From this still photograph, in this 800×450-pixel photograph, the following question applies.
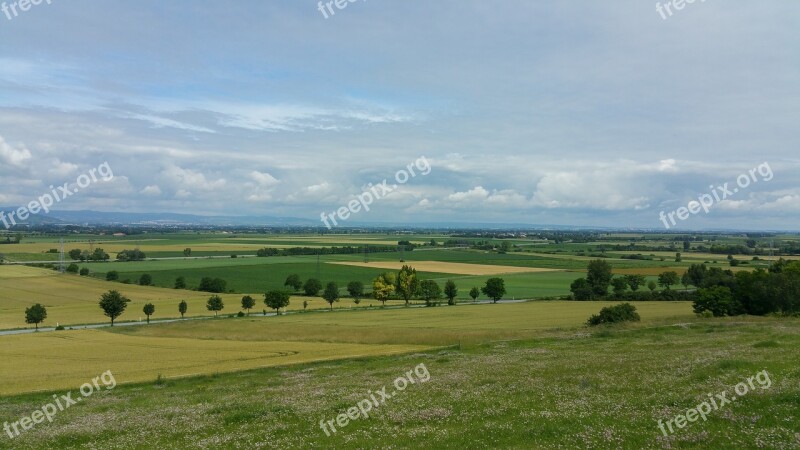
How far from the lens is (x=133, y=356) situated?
47.0m

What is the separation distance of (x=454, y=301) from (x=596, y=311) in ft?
116

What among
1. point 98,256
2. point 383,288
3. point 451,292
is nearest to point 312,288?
point 383,288

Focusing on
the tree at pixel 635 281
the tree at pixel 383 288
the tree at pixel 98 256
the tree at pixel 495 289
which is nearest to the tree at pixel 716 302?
the tree at pixel 495 289

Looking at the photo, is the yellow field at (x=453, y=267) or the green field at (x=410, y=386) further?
the yellow field at (x=453, y=267)

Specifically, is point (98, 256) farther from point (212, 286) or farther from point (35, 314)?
point (35, 314)

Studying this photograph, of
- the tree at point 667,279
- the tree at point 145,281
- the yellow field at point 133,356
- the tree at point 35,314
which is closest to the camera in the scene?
the yellow field at point 133,356

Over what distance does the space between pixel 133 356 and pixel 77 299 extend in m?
66.8

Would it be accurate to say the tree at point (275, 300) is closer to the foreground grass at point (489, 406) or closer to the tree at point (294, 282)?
the tree at point (294, 282)

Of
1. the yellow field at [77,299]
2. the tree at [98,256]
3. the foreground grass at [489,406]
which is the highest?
the foreground grass at [489,406]

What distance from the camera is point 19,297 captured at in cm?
10006

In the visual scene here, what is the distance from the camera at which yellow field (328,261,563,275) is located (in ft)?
490

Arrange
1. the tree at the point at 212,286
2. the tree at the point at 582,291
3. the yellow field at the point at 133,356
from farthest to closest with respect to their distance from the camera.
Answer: the tree at the point at 212,286 < the tree at the point at 582,291 < the yellow field at the point at 133,356

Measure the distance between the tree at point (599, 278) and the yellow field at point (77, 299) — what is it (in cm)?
5155

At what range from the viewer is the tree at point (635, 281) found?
11186cm
